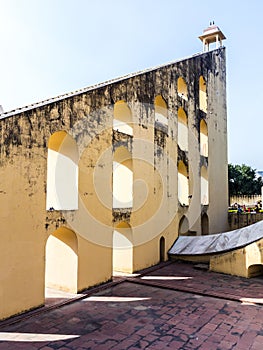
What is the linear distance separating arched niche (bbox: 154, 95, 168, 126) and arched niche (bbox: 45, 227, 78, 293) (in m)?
6.43

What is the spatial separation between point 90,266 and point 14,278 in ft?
7.77

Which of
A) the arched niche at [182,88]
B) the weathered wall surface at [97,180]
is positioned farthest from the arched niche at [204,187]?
the arched niche at [182,88]

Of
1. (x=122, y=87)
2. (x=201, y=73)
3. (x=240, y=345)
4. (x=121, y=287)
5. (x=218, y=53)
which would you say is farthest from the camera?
(x=218, y=53)

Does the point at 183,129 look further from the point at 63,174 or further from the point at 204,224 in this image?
the point at 63,174

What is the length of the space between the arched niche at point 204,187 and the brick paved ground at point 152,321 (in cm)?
679

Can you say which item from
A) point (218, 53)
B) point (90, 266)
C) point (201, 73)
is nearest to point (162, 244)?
point (90, 266)

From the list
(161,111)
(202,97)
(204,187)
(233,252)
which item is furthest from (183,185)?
(202,97)

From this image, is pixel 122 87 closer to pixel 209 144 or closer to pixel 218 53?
pixel 209 144

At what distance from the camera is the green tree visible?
2923cm

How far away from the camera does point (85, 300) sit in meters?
7.36

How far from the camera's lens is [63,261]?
313 inches

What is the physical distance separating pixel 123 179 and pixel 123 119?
2.11m

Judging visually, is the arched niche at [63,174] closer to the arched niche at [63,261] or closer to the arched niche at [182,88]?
the arched niche at [63,261]

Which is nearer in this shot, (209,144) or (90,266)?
(90,266)
